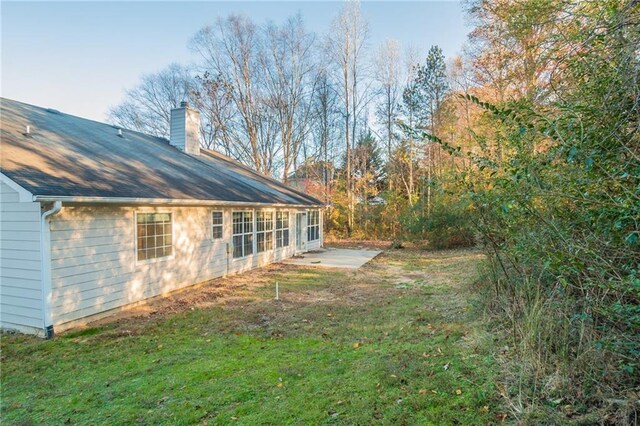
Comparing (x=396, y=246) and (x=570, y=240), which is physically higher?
(x=570, y=240)

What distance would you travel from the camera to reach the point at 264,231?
39.4 feet

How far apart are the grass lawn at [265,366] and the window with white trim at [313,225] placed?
903 cm

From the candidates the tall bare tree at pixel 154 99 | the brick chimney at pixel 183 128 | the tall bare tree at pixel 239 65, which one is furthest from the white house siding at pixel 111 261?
the tall bare tree at pixel 154 99

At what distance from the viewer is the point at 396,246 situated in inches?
645

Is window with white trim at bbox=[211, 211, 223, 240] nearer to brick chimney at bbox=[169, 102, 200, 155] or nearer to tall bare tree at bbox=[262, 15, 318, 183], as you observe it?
brick chimney at bbox=[169, 102, 200, 155]

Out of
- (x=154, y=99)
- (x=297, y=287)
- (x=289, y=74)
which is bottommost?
(x=297, y=287)

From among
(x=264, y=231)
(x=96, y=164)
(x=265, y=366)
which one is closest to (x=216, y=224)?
(x=264, y=231)

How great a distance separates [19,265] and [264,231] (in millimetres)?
7061

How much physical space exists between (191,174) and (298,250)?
6.12 meters

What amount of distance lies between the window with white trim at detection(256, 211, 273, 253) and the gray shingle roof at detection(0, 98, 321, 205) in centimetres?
64

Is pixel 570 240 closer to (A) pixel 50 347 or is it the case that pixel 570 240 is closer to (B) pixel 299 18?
(A) pixel 50 347

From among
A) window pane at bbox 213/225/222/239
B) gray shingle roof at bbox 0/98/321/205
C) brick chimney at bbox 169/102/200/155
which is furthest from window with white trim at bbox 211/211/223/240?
brick chimney at bbox 169/102/200/155

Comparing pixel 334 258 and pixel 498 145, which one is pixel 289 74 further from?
pixel 498 145

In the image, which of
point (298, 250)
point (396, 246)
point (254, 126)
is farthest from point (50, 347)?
point (254, 126)
